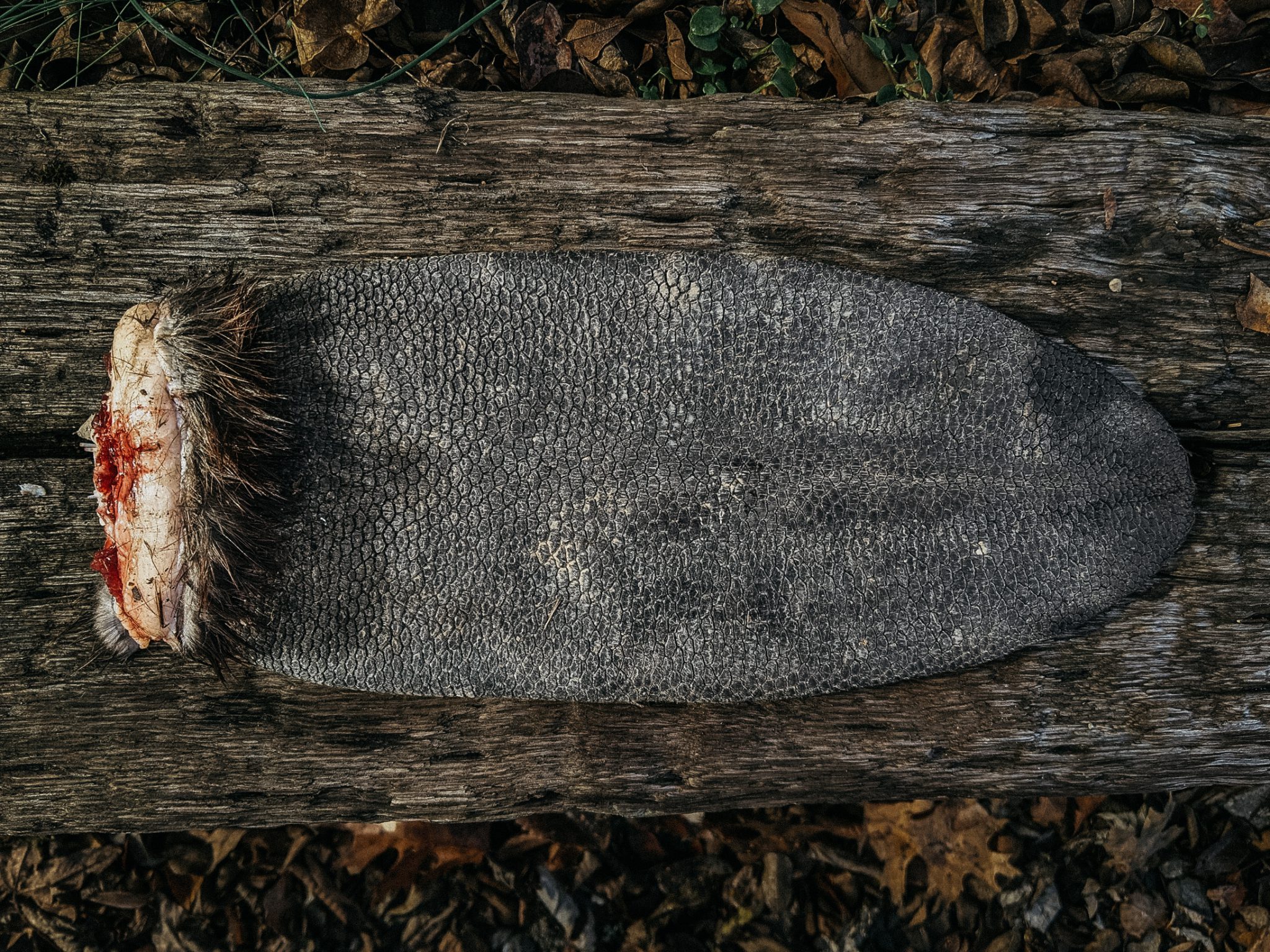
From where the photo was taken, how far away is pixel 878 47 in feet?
6.10

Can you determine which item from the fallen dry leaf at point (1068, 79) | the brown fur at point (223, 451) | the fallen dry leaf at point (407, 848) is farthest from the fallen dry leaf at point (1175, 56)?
the fallen dry leaf at point (407, 848)

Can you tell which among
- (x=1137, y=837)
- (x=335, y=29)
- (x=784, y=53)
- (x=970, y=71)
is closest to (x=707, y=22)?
(x=784, y=53)

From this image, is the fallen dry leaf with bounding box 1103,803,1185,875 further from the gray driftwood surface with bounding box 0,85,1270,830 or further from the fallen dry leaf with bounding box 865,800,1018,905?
the gray driftwood surface with bounding box 0,85,1270,830

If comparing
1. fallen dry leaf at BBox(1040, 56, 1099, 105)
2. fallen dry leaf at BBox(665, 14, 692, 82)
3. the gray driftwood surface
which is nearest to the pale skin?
the gray driftwood surface

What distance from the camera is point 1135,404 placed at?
1.57 m

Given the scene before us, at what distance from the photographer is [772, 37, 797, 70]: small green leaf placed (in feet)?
6.16

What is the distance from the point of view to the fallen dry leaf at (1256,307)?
1.64 meters

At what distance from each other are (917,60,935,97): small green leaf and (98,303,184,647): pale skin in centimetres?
178

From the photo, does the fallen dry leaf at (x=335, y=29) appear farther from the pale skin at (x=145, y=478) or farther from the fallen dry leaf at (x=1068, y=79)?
the fallen dry leaf at (x=1068, y=79)

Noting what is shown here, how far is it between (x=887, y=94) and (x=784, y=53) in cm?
27

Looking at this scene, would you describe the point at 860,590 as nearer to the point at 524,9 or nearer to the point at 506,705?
the point at 506,705

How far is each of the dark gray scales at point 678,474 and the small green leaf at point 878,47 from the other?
0.73 m

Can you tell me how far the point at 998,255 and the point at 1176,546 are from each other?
714 millimetres

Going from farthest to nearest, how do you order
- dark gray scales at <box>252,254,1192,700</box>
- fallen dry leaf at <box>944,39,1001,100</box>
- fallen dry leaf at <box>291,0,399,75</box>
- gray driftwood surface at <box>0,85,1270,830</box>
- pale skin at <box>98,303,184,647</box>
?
1. fallen dry leaf at <box>944,39,1001,100</box>
2. fallen dry leaf at <box>291,0,399,75</box>
3. gray driftwood surface at <box>0,85,1270,830</box>
4. dark gray scales at <box>252,254,1192,700</box>
5. pale skin at <box>98,303,184,647</box>
